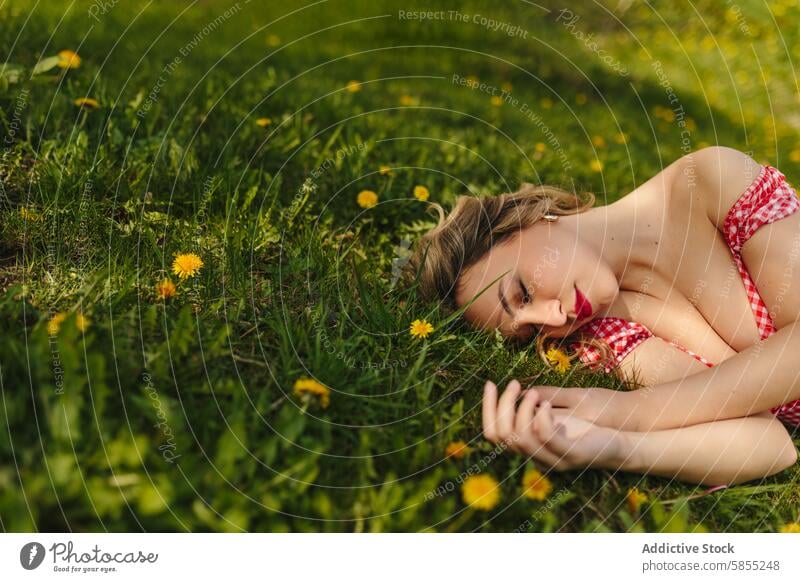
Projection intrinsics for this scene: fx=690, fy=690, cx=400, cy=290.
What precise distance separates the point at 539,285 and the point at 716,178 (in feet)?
2.16

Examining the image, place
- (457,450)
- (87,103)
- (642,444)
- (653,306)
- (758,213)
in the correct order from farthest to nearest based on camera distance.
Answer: (87,103) → (653,306) → (758,213) → (642,444) → (457,450)

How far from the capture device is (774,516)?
1.66 m

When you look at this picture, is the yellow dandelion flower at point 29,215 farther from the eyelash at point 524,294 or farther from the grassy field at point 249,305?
the eyelash at point 524,294

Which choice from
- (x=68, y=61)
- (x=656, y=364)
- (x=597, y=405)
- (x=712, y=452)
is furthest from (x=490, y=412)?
(x=68, y=61)

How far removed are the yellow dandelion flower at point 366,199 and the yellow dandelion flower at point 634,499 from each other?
1.30 meters

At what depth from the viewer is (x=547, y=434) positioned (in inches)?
61.0

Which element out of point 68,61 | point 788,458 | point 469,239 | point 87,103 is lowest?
point 788,458

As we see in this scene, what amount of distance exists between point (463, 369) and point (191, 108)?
153cm

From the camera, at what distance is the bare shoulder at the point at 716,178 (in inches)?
79.6

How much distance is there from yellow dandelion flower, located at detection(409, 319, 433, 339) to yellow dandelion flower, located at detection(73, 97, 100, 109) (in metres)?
1.39

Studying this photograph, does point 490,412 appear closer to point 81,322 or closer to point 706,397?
point 706,397

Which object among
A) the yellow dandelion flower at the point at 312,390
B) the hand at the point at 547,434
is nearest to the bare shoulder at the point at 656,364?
the hand at the point at 547,434

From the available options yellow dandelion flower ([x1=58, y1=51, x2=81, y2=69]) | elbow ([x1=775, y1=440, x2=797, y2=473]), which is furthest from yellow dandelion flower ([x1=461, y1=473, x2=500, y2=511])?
yellow dandelion flower ([x1=58, y1=51, x2=81, y2=69])
